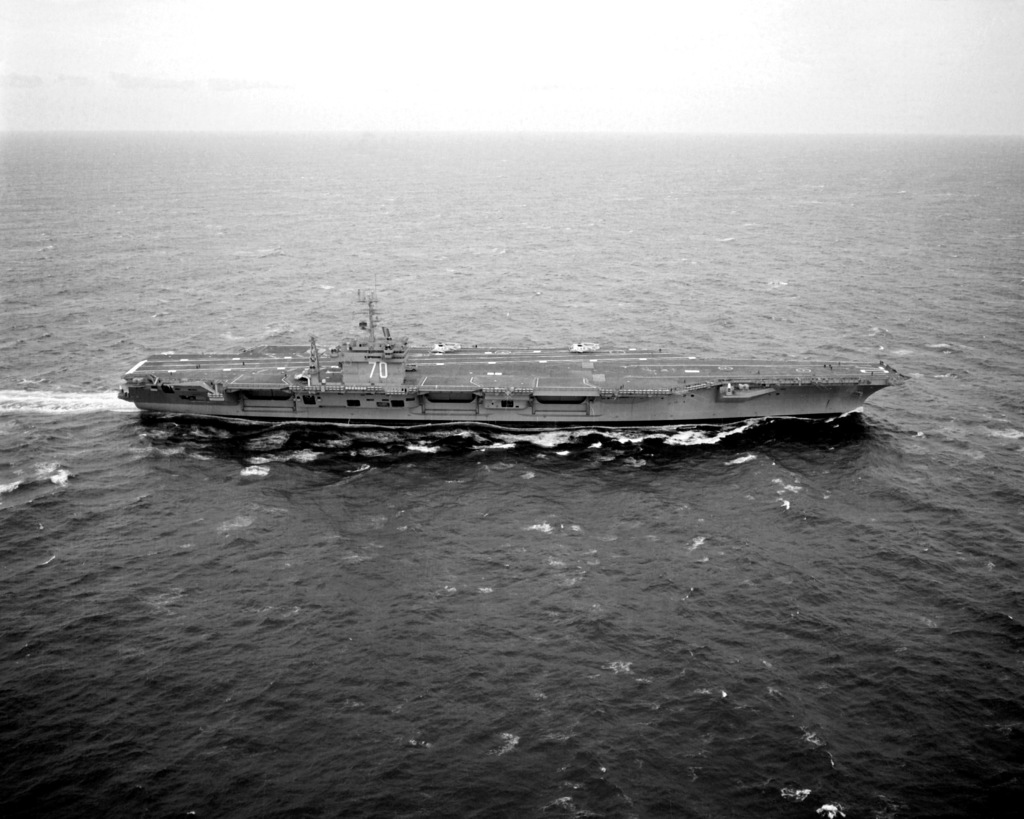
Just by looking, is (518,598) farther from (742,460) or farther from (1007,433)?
(1007,433)

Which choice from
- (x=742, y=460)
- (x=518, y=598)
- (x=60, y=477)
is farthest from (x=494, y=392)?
(x=60, y=477)

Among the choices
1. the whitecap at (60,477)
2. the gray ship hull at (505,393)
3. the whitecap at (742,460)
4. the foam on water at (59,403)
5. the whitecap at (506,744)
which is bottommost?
the whitecap at (506,744)

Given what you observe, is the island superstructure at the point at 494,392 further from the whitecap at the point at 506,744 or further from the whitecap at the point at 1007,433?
the whitecap at the point at 506,744

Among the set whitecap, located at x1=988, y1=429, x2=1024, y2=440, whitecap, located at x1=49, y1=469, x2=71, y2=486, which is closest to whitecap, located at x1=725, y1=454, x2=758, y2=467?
whitecap, located at x1=988, y1=429, x2=1024, y2=440

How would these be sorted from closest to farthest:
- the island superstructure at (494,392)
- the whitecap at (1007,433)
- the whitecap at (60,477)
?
the whitecap at (60,477) < the whitecap at (1007,433) < the island superstructure at (494,392)

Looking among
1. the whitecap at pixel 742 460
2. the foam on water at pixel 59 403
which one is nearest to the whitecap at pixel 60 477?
the foam on water at pixel 59 403

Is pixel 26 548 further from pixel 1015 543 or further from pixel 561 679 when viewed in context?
pixel 1015 543

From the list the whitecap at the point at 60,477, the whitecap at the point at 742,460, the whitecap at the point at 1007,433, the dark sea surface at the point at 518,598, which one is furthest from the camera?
the whitecap at the point at 1007,433
